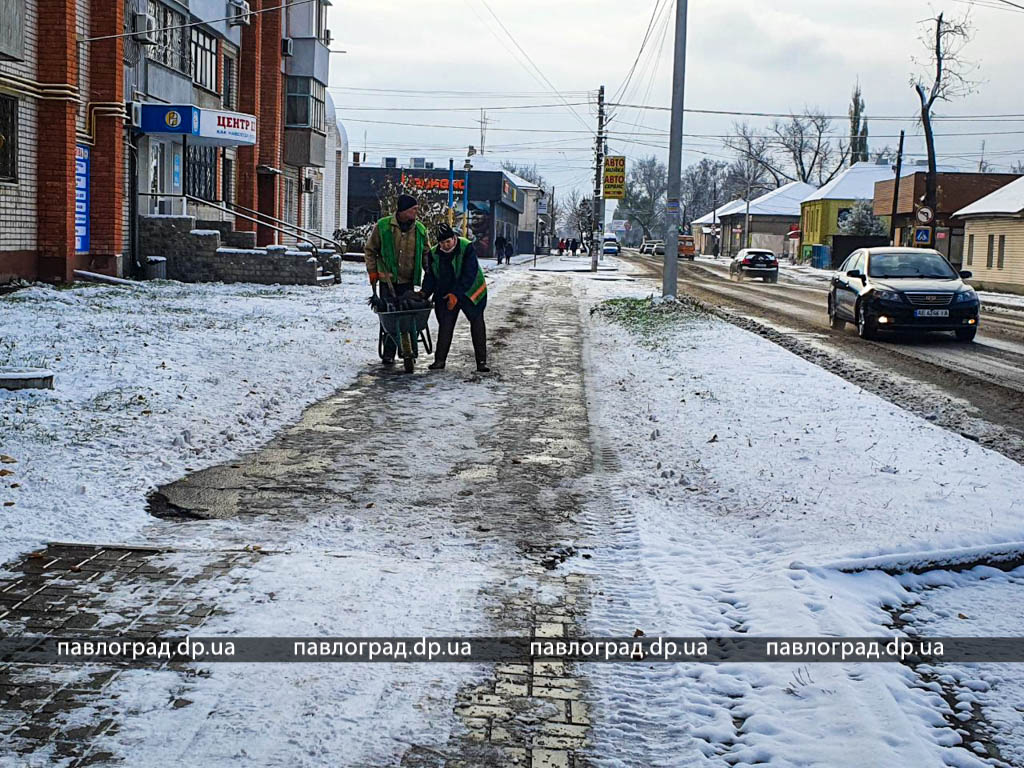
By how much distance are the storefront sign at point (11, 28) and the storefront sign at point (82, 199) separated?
510cm

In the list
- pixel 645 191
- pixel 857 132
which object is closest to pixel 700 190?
pixel 645 191

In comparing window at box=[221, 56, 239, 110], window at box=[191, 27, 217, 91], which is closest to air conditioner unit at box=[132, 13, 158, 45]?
window at box=[191, 27, 217, 91]

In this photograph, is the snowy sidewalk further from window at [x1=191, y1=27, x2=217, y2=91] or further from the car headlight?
window at [x1=191, y1=27, x2=217, y2=91]

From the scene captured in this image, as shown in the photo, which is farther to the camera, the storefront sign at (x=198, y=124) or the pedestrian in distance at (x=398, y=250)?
the storefront sign at (x=198, y=124)

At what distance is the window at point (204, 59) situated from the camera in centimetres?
3019

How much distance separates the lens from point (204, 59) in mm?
31219

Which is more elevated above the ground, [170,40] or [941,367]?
[170,40]

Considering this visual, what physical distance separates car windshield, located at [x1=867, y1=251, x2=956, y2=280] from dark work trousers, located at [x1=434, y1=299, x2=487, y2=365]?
911 centimetres

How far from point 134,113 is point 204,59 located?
280 inches

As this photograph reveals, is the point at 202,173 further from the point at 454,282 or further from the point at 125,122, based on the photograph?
the point at 454,282

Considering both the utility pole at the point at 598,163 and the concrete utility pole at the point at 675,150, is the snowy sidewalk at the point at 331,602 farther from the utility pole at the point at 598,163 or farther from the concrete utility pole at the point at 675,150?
the utility pole at the point at 598,163

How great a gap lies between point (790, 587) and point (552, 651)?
129cm

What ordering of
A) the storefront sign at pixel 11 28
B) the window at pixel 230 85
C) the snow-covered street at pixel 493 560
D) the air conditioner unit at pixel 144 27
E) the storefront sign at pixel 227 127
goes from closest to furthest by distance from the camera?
the snow-covered street at pixel 493 560
the storefront sign at pixel 11 28
the air conditioner unit at pixel 144 27
the storefront sign at pixel 227 127
the window at pixel 230 85

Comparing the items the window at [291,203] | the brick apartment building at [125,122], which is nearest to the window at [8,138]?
the brick apartment building at [125,122]
